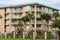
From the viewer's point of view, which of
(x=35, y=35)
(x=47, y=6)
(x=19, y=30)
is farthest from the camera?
(x=47, y=6)

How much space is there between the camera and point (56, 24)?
50.7 m

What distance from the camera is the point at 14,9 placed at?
69.2 m

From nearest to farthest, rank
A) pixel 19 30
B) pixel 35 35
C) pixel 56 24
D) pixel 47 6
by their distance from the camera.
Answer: pixel 35 35 → pixel 56 24 → pixel 19 30 → pixel 47 6

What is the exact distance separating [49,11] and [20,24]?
11765 mm

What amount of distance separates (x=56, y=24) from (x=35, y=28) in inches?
539

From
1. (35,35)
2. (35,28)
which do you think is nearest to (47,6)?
(35,28)

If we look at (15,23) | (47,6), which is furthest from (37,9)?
(15,23)

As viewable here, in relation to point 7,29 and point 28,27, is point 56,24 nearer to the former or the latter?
point 28,27

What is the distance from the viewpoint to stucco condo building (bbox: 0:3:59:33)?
64.6 meters

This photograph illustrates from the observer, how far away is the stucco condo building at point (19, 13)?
212 feet

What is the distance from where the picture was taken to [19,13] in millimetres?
67438

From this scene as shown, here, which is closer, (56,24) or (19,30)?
(56,24)

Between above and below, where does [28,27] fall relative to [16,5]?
below

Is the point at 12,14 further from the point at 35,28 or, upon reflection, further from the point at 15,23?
the point at 35,28
